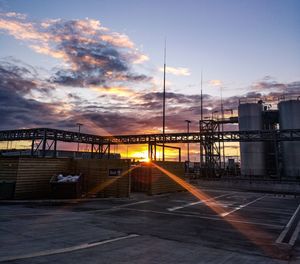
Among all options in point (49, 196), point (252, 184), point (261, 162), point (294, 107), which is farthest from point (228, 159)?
point (49, 196)

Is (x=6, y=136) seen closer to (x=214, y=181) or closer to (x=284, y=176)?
(x=214, y=181)

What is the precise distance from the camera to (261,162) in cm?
4391

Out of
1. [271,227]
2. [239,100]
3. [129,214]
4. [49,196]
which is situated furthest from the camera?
[239,100]

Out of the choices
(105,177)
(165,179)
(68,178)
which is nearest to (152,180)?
(165,179)

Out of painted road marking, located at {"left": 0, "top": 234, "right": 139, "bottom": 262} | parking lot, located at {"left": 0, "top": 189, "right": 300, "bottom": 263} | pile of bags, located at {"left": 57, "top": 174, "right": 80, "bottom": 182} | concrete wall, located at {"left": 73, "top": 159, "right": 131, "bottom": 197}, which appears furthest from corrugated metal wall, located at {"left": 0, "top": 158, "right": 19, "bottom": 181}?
painted road marking, located at {"left": 0, "top": 234, "right": 139, "bottom": 262}

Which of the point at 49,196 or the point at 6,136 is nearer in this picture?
the point at 49,196

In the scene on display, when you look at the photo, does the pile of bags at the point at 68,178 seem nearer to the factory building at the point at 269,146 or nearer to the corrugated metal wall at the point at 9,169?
the corrugated metal wall at the point at 9,169

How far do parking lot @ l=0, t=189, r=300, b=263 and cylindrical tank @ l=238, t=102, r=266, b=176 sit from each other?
3268 centimetres

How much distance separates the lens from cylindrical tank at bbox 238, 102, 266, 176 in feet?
144

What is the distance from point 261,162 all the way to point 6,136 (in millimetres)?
49362

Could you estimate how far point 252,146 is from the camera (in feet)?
146

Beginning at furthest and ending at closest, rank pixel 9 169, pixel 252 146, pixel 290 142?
1. pixel 252 146
2. pixel 290 142
3. pixel 9 169

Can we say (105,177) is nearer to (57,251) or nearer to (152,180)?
(152,180)

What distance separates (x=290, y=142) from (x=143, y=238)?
133 feet
